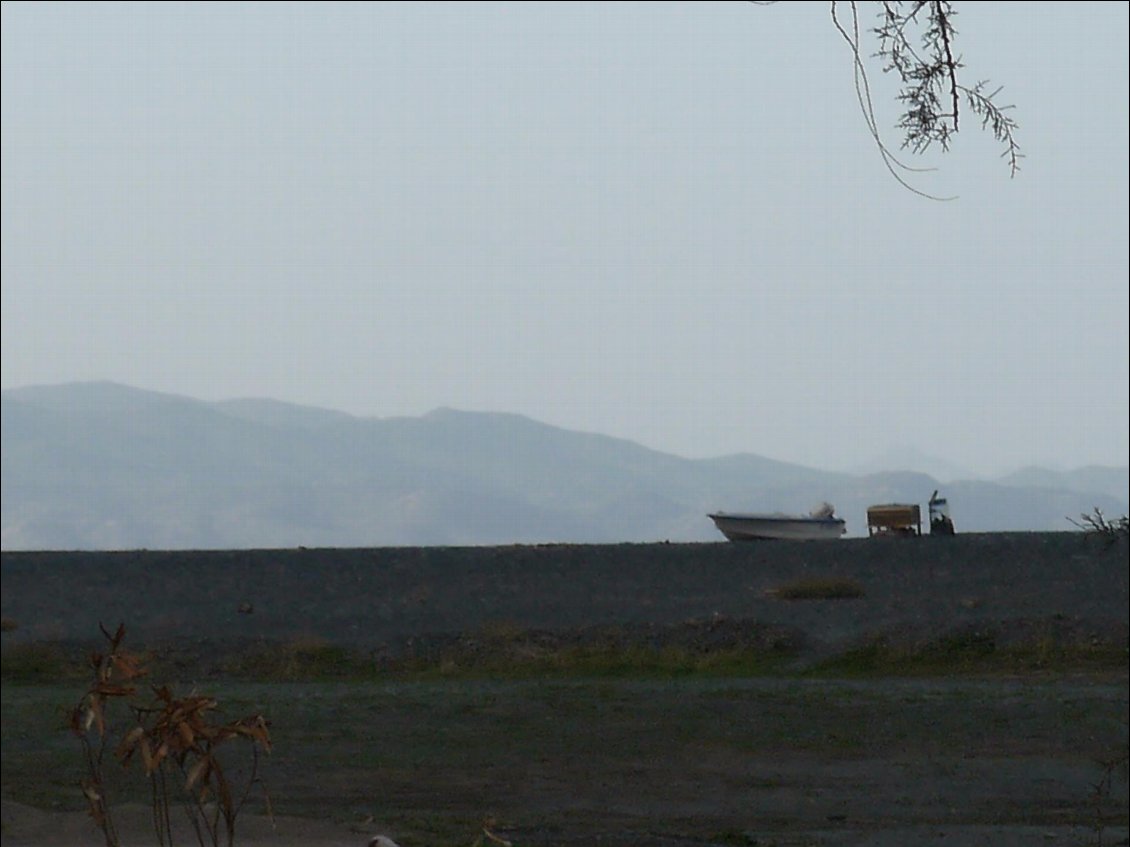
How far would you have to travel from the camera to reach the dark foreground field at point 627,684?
44.9 ft

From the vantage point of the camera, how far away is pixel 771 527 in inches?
1388

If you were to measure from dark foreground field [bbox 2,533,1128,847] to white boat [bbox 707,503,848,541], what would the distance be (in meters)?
3.86

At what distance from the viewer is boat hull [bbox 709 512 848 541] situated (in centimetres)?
3512

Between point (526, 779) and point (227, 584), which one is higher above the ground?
point (227, 584)

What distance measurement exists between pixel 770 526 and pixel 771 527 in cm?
7

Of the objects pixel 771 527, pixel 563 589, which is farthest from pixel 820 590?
pixel 771 527

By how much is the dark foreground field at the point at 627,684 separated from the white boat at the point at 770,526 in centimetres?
386

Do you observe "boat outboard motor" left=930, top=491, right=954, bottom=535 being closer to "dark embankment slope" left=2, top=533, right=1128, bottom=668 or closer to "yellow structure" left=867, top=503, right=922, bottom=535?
"yellow structure" left=867, top=503, right=922, bottom=535

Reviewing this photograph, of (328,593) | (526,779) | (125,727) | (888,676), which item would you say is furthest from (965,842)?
(328,593)

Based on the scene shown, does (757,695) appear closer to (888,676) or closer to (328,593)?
(888,676)

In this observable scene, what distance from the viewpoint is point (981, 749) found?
1698 centimetres

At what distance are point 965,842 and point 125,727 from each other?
32.8 ft

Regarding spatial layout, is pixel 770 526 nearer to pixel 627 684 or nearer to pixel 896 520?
pixel 896 520

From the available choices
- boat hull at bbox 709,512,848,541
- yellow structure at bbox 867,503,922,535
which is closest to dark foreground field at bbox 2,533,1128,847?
yellow structure at bbox 867,503,922,535
